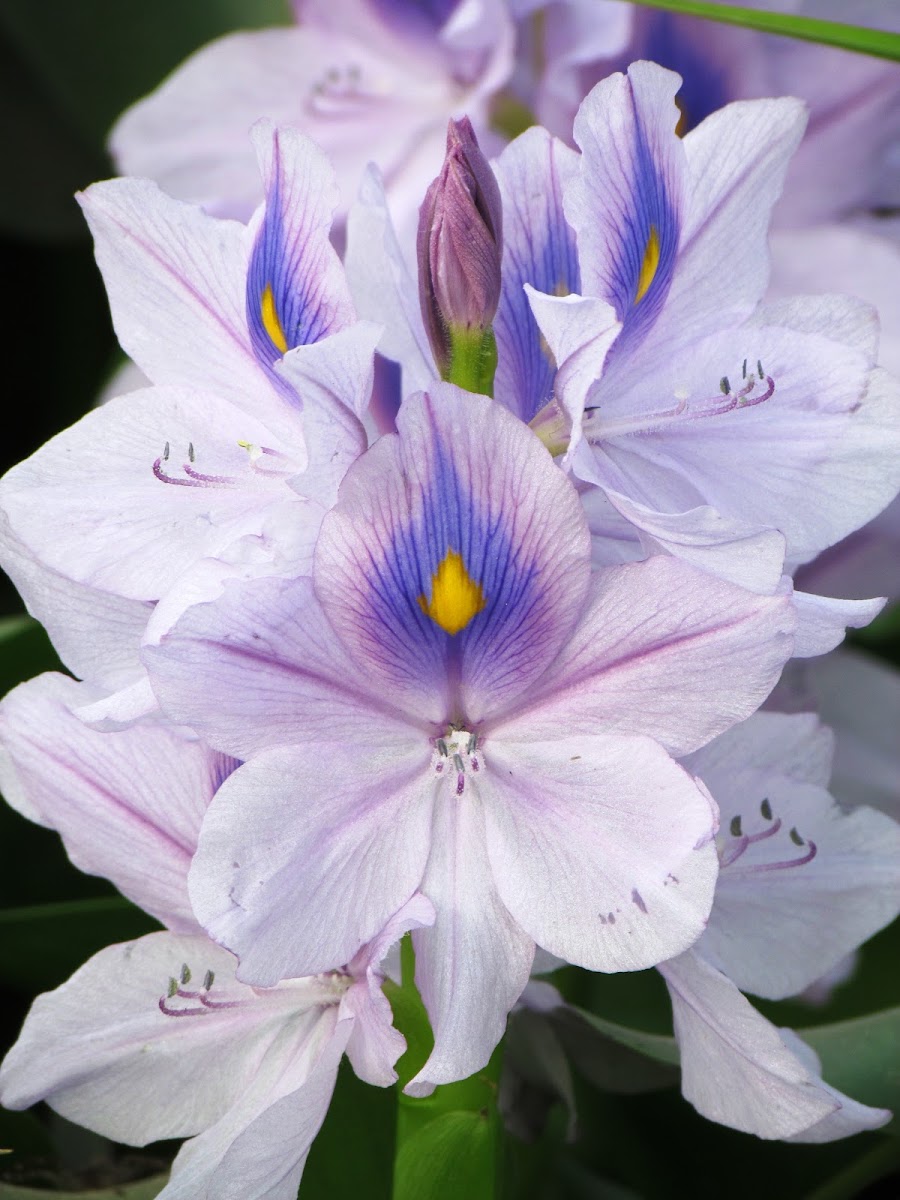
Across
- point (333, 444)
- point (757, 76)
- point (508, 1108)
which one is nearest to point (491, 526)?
point (333, 444)

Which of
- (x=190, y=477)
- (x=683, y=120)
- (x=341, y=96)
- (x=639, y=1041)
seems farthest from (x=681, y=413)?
(x=341, y=96)

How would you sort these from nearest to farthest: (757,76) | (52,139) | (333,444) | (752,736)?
(333,444) → (752,736) → (757,76) → (52,139)

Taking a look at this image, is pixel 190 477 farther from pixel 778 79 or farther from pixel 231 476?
pixel 778 79

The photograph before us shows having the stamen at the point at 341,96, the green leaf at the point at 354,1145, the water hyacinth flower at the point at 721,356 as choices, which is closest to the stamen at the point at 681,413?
the water hyacinth flower at the point at 721,356

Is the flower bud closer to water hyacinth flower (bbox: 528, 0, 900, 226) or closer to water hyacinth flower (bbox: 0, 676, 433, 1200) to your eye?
water hyacinth flower (bbox: 0, 676, 433, 1200)

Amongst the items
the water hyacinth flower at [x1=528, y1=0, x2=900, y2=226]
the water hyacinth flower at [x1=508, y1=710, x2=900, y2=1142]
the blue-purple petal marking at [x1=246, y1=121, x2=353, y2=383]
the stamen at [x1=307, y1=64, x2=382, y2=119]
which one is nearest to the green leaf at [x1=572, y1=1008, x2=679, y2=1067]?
the water hyacinth flower at [x1=508, y1=710, x2=900, y2=1142]

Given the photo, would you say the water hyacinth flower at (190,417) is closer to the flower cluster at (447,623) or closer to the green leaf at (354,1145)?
the flower cluster at (447,623)

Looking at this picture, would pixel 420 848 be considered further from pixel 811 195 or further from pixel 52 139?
pixel 52 139
